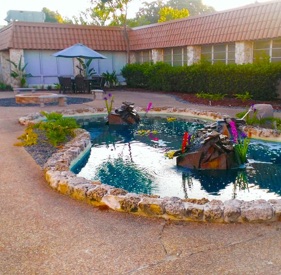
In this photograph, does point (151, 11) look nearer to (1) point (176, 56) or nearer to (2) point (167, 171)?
(1) point (176, 56)

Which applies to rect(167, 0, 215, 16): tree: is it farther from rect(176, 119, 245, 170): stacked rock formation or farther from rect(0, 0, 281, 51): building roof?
rect(176, 119, 245, 170): stacked rock formation

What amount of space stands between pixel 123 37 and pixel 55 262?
66.1ft

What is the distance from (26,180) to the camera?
489 cm

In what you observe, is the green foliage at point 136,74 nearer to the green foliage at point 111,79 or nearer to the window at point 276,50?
the green foliage at point 111,79

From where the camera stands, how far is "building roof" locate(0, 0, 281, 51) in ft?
44.3

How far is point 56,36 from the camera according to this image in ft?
64.0

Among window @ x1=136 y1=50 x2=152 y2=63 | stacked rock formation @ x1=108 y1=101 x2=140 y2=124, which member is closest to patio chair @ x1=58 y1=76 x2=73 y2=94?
window @ x1=136 y1=50 x2=152 y2=63

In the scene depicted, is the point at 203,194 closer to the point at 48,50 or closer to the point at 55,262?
the point at 55,262

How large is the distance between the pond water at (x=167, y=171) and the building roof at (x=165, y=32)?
7.68 metres

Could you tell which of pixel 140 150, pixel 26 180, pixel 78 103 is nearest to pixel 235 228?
pixel 26 180

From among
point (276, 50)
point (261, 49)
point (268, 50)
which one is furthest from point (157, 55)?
point (276, 50)

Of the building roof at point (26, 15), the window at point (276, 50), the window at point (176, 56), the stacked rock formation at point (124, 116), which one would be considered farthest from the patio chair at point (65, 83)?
the building roof at point (26, 15)

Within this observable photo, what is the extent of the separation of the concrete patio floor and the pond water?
1364mm

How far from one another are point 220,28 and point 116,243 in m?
14.0
